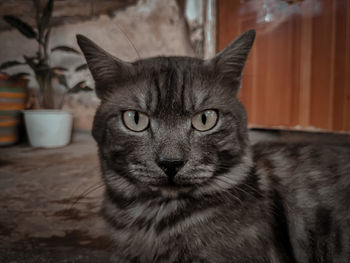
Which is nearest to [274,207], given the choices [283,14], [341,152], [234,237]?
[234,237]

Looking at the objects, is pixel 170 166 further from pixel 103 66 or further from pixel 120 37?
pixel 120 37

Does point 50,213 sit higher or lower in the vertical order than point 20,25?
lower

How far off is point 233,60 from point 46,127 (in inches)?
97.4

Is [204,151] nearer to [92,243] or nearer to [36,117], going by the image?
[92,243]

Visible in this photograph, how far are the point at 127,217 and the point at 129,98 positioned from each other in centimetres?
36

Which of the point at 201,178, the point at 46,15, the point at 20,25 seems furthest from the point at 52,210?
the point at 46,15

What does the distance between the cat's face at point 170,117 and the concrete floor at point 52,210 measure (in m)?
0.21

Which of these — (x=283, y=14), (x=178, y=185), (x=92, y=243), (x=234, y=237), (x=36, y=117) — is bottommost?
(x=92, y=243)

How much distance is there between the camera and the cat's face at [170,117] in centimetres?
73

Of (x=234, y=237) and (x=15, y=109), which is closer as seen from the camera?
(x=234, y=237)

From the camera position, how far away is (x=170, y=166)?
0.70 meters

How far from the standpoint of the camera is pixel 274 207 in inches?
30.6

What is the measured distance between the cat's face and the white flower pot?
7.01ft

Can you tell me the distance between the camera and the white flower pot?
2822mm
